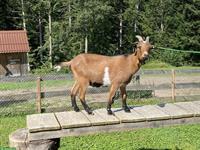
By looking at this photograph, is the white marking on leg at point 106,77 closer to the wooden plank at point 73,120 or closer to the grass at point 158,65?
the wooden plank at point 73,120

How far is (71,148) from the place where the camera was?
7043mm

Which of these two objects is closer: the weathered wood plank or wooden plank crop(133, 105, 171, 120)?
the weathered wood plank

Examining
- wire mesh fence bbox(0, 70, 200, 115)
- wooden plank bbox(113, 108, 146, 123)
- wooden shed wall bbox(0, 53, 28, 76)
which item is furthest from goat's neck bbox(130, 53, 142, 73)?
wooden shed wall bbox(0, 53, 28, 76)

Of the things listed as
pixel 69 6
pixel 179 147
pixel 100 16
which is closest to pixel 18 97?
pixel 179 147

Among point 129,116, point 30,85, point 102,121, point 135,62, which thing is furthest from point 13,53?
point 102,121

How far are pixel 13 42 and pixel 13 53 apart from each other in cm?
74

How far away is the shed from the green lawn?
1658cm

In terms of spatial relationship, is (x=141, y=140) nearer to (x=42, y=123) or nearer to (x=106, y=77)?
(x=106, y=77)

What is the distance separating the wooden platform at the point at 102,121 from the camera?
14.7ft

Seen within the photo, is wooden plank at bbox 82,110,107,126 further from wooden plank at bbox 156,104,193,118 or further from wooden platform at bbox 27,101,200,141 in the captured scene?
wooden plank at bbox 156,104,193,118

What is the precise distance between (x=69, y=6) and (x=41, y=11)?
281 centimetres

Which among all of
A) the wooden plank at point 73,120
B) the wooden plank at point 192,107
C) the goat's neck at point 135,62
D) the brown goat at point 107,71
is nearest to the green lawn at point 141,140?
the wooden plank at point 192,107

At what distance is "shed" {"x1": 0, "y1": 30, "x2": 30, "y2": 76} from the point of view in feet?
79.8

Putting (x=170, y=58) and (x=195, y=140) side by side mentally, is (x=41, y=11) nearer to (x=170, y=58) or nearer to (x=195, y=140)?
(x=170, y=58)
